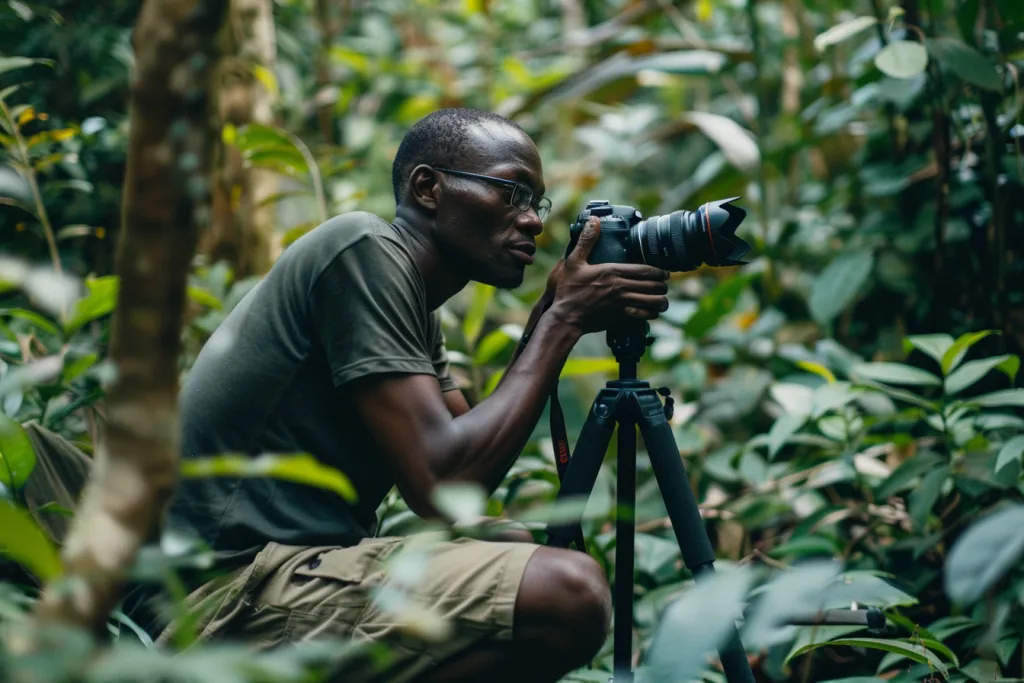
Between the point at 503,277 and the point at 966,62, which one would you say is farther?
the point at 966,62

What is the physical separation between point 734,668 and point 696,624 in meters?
0.91

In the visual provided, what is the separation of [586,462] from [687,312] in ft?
5.55

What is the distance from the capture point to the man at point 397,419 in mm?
1643

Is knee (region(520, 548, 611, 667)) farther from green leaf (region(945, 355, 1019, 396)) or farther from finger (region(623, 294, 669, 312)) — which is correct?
green leaf (region(945, 355, 1019, 396))

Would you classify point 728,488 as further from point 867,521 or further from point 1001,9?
point 1001,9

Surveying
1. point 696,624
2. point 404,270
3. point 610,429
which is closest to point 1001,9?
point 610,429

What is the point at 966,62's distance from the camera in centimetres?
249

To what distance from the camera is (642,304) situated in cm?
183

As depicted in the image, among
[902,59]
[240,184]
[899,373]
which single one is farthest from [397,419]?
[240,184]

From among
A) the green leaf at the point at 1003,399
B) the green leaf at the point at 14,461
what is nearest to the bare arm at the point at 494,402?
the green leaf at the point at 14,461

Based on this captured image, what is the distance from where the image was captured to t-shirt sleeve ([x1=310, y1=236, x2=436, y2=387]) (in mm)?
1709

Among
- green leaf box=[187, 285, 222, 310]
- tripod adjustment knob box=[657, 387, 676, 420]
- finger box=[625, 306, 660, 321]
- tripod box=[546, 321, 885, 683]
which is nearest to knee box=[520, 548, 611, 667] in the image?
tripod box=[546, 321, 885, 683]

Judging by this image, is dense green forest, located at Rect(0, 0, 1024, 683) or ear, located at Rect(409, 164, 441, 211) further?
ear, located at Rect(409, 164, 441, 211)

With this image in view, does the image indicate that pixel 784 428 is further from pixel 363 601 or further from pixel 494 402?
pixel 363 601
